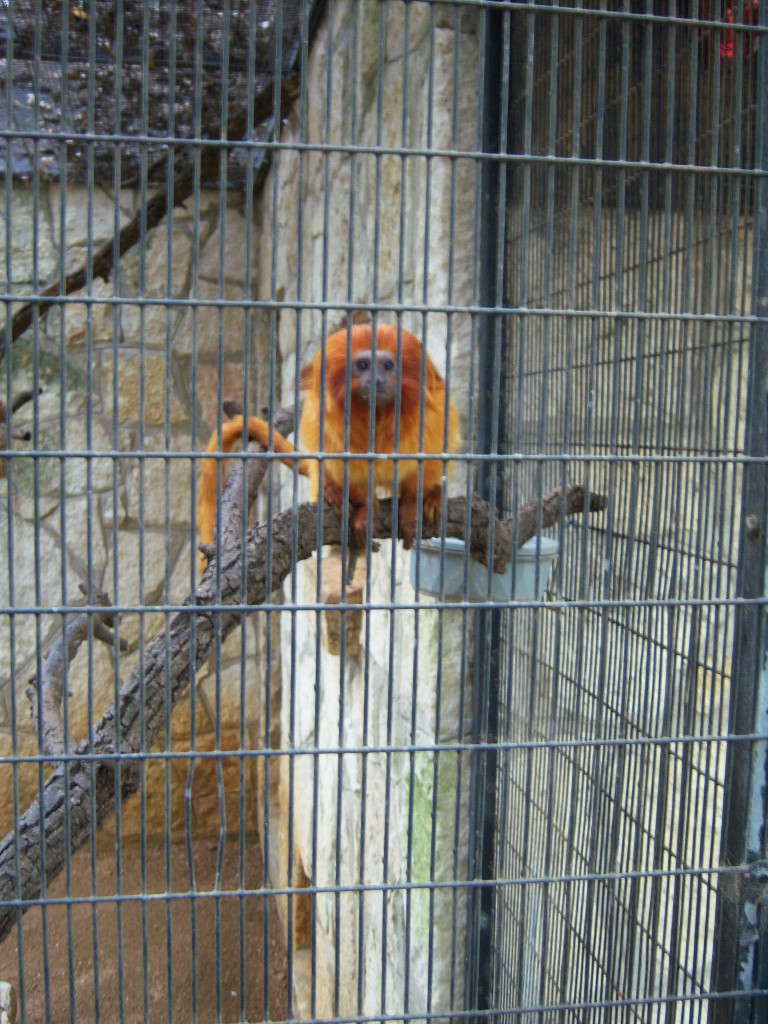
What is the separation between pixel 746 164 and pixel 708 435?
490mm

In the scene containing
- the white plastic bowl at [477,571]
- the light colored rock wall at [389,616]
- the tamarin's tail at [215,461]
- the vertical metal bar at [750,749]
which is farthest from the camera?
the tamarin's tail at [215,461]

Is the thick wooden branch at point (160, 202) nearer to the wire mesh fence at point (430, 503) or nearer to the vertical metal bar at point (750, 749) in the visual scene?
the wire mesh fence at point (430, 503)

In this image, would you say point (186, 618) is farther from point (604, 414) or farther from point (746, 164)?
point (746, 164)

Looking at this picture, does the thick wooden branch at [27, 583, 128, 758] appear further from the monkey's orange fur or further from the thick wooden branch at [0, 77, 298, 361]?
the thick wooden branch at [0, 77, 298, 361]

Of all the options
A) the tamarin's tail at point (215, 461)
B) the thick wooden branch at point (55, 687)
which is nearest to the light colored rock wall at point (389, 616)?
the tamarin's tail at point (215, 461)

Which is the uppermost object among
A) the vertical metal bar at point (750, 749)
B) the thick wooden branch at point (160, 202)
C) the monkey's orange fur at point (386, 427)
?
the thick wooden branch at point (160, 202)

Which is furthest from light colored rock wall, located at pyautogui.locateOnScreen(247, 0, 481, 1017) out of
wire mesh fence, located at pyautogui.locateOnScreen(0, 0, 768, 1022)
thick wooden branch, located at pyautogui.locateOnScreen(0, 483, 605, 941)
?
thick wooden branch, located at pyautogui.locateOnScreen(0, 483, 605, 941)

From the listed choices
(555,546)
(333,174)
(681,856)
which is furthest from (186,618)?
(333,174)

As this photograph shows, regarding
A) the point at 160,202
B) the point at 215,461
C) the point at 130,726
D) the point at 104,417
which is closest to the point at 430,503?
the point at 215,461

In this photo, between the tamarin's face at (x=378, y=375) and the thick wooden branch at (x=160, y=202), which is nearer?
the tamarin's face at (x=378, y=375)

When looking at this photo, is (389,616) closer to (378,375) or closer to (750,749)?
(378,375)

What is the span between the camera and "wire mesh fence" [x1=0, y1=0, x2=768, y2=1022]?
1363 millimetres

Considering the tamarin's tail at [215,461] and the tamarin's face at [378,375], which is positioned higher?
the tamarin's face at [378,375]

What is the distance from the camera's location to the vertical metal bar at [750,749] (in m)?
1.50
